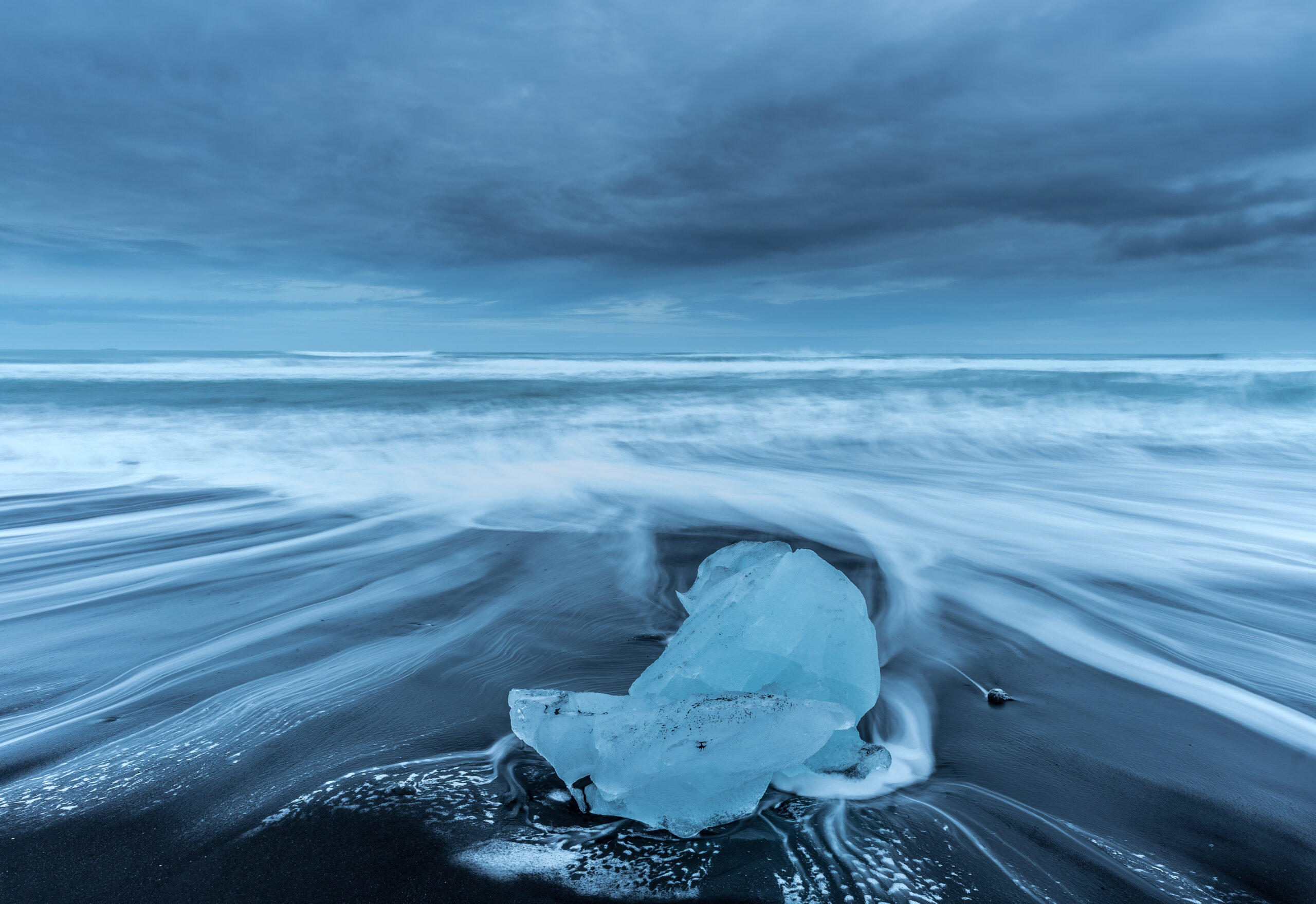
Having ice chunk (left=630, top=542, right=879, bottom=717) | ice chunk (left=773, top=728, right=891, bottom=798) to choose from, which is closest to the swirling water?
ice chunk (left=773, top=728, right=891, bottom=798)

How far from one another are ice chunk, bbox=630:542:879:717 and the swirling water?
311mm

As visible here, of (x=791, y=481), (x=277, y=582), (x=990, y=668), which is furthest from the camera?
(x=791, y=481)

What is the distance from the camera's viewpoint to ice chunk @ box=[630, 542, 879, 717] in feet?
6.53

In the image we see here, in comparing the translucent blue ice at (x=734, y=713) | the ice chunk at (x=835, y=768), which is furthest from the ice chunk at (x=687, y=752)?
the ice chunk at (x=835, y=768)

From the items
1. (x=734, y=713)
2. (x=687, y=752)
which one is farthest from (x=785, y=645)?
(x=687, y=752)

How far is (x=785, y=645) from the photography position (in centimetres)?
199

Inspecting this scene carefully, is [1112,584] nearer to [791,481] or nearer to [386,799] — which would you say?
[791,481]

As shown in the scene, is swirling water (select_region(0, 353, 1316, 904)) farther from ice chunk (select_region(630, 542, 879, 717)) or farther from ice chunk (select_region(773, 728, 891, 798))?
ice chunk (select_region(630, 542, 879, 717))

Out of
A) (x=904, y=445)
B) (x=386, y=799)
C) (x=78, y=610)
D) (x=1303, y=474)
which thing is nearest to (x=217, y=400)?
(x=78, y=610)

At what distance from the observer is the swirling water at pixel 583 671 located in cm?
163

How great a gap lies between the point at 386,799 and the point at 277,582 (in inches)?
89.1

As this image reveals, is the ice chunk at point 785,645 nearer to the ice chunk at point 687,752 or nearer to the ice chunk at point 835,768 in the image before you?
the ice chunk at point 835,768

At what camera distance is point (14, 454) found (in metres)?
7.94

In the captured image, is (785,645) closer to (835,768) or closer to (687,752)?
(835,768)
